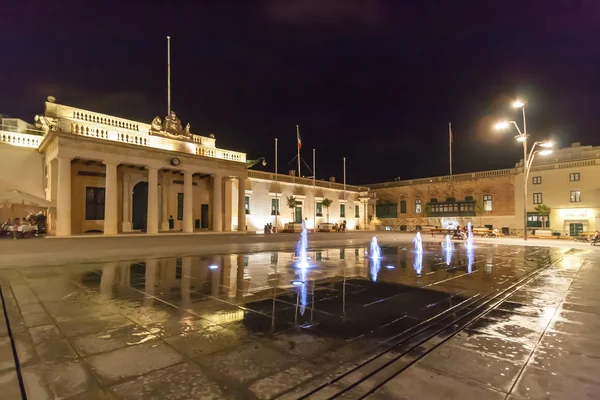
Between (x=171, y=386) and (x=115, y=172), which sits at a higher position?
(x=115, y=172)

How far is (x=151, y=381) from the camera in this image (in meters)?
2.79

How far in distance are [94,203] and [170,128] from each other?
8.43 metres

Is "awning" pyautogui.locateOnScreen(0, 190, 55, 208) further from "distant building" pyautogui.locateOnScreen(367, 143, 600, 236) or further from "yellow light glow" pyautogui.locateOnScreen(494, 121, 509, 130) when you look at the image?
"distant building" pyautogui.locateOnScreen(367, 143, 600, 236)

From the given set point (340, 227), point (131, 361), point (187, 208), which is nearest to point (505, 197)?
point (340, 227)

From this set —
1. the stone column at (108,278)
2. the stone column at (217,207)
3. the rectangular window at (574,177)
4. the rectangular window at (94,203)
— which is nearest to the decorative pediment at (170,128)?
the stone column at (217,207)

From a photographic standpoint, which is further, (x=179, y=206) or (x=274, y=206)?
(x=274, y=206)

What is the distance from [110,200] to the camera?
21.5 meters

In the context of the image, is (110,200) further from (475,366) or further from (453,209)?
(453,209)

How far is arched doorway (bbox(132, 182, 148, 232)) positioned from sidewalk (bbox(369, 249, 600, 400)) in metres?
28.1

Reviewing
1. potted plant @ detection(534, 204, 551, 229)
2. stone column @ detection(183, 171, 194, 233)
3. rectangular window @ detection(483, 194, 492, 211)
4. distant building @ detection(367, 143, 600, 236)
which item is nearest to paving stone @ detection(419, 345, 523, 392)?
stone column @ detection(183, 171, 194, 233)

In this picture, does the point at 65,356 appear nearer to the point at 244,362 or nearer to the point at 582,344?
the point at 244,362

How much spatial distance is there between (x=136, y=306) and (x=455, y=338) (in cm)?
494

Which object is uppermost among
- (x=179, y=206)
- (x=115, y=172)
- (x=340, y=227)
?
(x=115, y=172)

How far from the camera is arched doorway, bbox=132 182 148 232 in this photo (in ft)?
89.2
